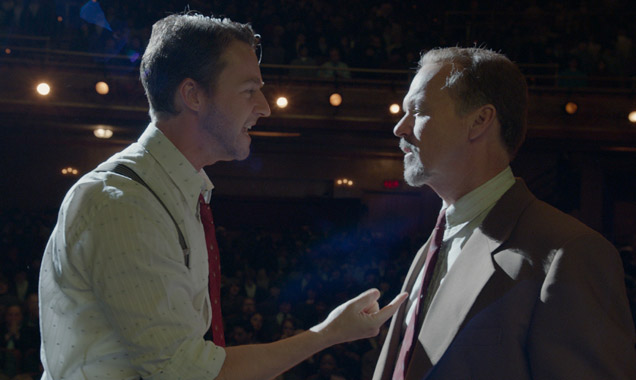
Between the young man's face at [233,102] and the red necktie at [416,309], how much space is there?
52 centimetres

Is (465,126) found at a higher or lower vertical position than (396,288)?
higher

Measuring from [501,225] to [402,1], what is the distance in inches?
382

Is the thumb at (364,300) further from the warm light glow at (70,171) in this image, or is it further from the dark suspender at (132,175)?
the warm light glow at (70,171)

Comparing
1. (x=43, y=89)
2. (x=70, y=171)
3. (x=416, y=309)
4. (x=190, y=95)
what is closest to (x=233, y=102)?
(x=190, y=95)

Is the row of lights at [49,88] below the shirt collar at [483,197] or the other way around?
the other way around

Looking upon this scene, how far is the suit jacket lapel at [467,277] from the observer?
1.20 meters

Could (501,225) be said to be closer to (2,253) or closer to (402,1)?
(2,253)

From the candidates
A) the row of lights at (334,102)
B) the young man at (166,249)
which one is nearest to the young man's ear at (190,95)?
the young man at (166,249)

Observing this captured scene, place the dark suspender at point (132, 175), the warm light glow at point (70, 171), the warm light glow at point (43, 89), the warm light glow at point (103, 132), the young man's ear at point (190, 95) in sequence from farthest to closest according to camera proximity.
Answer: the warm light glow at point (70, 171) → the warm light glow at point (103, 132) → the warm light glow at point (43, 89) → the young man's ear at point (190, 95) → the dark suspender at point (132, 175)

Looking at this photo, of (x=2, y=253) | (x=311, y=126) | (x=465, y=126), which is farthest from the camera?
(x=311, y=126)

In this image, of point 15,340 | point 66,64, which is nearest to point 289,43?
point 66,64

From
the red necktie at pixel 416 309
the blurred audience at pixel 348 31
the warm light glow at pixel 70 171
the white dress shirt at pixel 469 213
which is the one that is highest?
the blurred audience at pixel 348 31

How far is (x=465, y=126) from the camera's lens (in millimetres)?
1421

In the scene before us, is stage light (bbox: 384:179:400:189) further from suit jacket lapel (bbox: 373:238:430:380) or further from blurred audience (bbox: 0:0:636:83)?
suit jacket lapel (bbox: 373:238:430:380)
